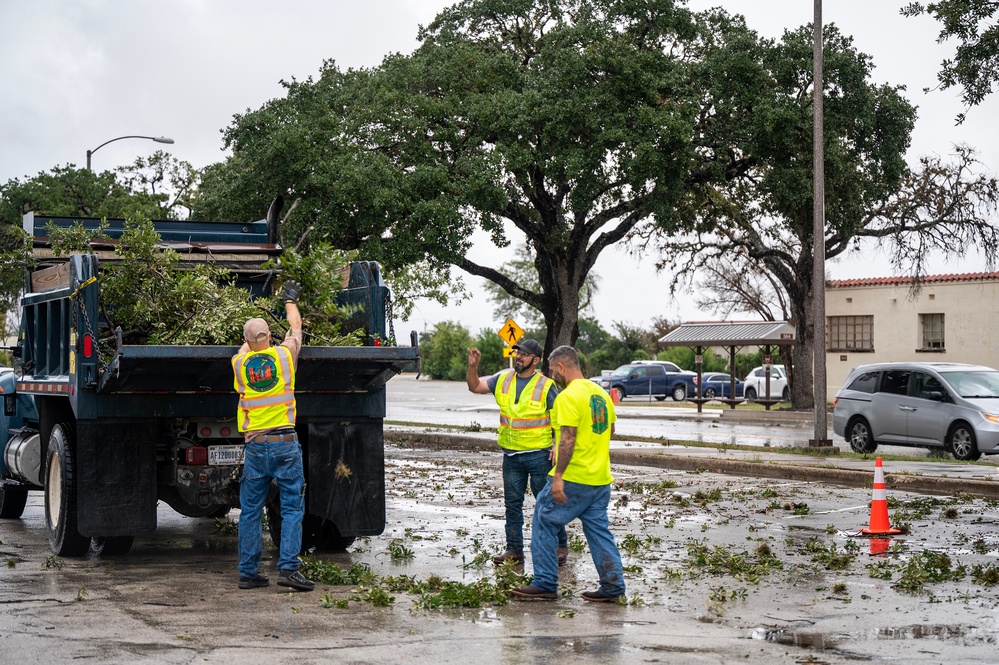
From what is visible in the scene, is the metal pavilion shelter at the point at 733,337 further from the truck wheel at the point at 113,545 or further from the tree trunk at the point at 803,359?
the truck wheel at the point at 113,545

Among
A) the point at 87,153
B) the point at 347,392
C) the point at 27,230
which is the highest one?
the point at 87,153

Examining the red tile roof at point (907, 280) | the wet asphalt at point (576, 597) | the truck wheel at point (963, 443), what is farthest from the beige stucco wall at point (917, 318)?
the wet asphalt at point (576, 597)

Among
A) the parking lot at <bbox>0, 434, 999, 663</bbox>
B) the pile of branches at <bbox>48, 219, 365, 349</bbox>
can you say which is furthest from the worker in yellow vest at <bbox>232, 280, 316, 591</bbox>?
the pile of branches at <bbox>48, 219, 365, 349</bbox>

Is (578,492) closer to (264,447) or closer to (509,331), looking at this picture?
(264,447)

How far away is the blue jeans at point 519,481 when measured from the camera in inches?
372

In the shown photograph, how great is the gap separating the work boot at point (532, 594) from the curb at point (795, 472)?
8.73 metres

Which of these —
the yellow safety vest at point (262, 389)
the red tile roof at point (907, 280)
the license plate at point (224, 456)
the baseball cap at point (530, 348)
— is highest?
the red tile roof at point (907, 280)

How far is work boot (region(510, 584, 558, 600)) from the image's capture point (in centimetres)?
808

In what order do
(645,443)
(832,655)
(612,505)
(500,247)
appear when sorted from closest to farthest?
1. (832,655)
2. (612,505)
3. (645,443)
4. (500,247)

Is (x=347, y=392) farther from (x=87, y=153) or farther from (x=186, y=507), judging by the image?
(x=87, y=153)

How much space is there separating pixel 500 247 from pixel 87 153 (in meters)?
12.1

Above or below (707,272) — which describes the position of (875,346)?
below

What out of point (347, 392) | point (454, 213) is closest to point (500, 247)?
point (454, 213)

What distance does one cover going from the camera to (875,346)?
Answer: 42844 millimetres
